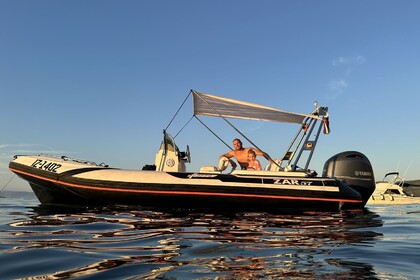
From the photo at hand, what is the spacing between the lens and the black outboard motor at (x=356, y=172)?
981cm

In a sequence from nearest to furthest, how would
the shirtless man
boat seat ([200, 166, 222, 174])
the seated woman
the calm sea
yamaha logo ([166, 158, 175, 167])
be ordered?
the calm sea, boat seat ([200, 166, 222, 174]), the seated woman, the shirtless man, yamaha logo ([166, 158, 175, 167])

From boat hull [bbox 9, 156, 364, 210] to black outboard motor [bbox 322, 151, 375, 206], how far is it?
0.77 meters

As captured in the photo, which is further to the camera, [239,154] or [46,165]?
[239,154]

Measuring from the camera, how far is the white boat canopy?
10.1 m

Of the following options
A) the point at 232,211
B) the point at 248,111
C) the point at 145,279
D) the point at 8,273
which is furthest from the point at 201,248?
the point at 248,111

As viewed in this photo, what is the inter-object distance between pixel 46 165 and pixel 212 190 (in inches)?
191

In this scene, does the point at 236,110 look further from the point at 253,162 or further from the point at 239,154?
the point at 253,162

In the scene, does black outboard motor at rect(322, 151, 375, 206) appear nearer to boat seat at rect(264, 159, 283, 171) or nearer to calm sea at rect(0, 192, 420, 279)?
boat seat at rect(264, 159, 283, 171)

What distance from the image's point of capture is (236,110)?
34.2 ft

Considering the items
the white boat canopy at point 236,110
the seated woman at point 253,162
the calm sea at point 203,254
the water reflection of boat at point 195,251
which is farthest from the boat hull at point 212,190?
the calm sea at point 203,254

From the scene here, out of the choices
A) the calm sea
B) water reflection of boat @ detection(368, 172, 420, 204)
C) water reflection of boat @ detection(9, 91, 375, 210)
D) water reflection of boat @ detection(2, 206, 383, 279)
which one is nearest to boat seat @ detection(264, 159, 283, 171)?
water reflection of boat @ detection(9, 91, 375, 210)

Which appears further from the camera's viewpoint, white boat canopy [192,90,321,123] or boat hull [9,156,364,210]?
white boat canopy [192,90,321,123]

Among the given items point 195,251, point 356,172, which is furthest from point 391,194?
point 195,251

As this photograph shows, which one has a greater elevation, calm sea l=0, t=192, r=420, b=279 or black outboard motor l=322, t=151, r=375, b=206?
black outboard motor l=322, t=151, r=375, b=206
